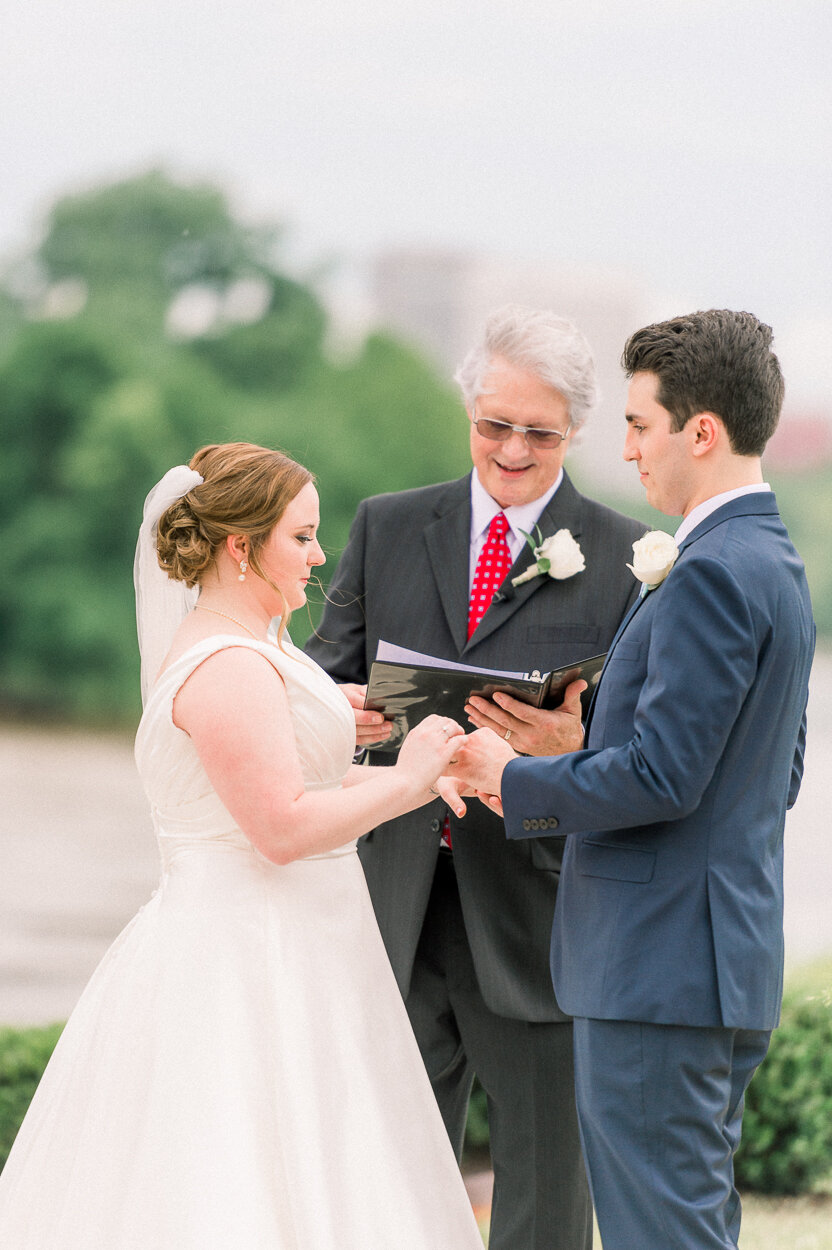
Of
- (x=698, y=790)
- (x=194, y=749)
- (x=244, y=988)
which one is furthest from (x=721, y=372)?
(x=244, y=988)

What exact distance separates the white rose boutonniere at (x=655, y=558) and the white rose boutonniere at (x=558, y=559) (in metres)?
0.57

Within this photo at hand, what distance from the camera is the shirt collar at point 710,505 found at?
210cm

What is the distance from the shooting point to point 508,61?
8.02m

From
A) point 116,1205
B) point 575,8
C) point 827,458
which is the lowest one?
point 116,1205

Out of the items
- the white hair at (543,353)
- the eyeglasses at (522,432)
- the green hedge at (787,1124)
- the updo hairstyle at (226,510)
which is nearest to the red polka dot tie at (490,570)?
the eyeglasses at (522,432)

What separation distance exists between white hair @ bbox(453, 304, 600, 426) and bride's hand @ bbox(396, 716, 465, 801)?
2.82ft

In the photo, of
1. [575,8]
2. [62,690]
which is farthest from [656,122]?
[62,690]

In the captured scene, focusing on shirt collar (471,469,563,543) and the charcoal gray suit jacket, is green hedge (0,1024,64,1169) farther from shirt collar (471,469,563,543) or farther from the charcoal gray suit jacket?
shirt collar (471,469,563,543)

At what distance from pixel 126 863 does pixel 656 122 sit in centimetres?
613

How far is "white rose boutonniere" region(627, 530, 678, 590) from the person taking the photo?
2111 mm

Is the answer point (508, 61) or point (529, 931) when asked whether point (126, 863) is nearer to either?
point (508, 61)

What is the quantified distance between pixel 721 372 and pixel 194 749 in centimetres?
110

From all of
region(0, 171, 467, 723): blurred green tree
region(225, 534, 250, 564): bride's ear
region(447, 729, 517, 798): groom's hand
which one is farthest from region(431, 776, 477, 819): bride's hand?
region(0, 171, 467, 723): blurred green tree

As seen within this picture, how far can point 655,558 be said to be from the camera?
211 centimetres
